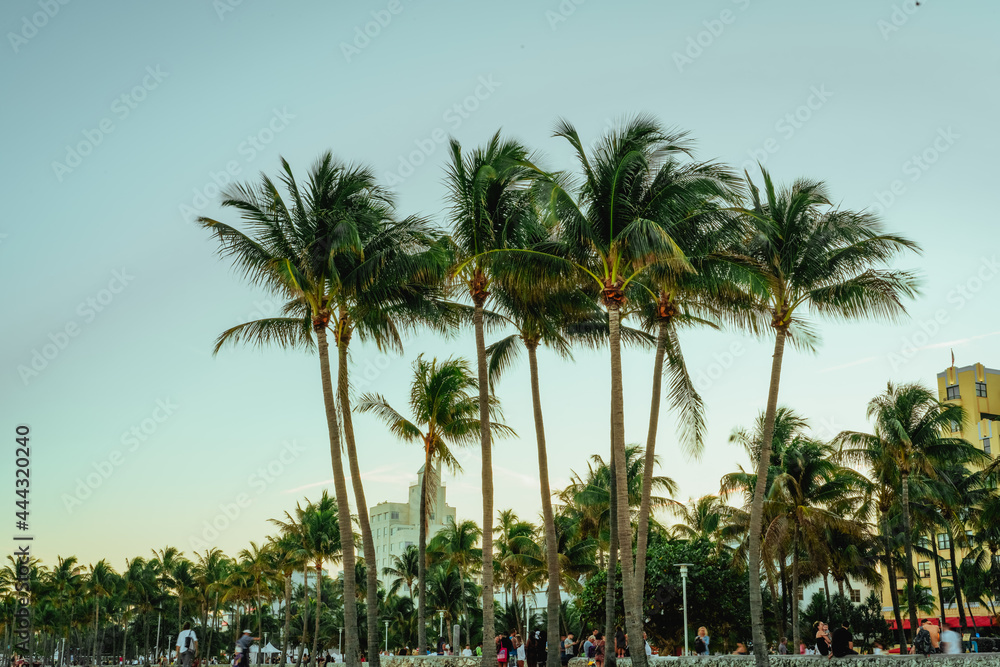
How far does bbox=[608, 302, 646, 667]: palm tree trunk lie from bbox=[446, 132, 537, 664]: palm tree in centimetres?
339

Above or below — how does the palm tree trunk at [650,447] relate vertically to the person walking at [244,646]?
above

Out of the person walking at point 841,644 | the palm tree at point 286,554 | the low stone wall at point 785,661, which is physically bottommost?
the low stone wall at point 785,661

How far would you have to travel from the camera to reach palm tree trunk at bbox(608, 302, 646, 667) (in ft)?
65.2

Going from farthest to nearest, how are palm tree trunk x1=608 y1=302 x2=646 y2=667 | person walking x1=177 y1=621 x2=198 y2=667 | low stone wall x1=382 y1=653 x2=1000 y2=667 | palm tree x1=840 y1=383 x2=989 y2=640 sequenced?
palm tree x1=840 y1=383 x2=989 y2=640 → person walking x1=177 y1=621 x2=198 y2=667 → palm tree trunk x1=608 y1=302 x2=646 y2=667 → low stone wall x1=382 y1=653 x2=1000 y2=667

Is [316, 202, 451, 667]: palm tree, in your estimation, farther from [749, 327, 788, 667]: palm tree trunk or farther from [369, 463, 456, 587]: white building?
[369, 463, 456, 587]: white building

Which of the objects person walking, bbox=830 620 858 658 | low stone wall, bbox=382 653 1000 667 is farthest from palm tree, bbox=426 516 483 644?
person walking, bbox=830 620 858 658

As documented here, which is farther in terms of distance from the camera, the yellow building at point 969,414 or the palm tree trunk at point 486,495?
the yellow building at point 969,414

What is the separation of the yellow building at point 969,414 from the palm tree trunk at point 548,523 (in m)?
56.5

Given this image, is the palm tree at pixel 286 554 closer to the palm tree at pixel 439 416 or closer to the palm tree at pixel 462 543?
the palm tree at pixel 462 543

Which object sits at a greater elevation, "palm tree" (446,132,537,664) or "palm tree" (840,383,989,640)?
"palm tree" (446,132,537,664)

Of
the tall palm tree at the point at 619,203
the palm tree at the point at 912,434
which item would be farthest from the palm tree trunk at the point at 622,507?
the palm tree at the point at 912,434

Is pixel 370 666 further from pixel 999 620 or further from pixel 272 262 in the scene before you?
pixel 999 620

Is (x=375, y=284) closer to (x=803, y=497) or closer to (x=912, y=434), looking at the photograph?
(x=803, y=497)

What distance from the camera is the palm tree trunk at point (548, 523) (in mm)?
23281
